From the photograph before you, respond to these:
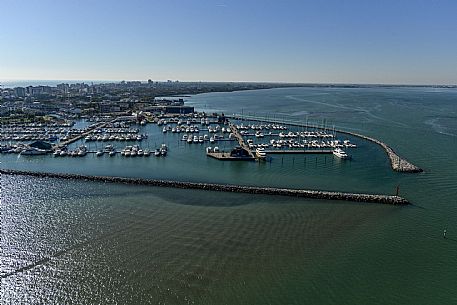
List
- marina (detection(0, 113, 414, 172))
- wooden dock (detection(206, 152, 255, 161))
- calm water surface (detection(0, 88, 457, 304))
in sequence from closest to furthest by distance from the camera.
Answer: calm water surface (detection(0, 88, 457, 304)) → wooden dock (detection(206, 152, 255, 161)) → marina (detection(0, 113, 414, 172))

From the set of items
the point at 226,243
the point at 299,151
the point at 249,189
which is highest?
the point at 299,151

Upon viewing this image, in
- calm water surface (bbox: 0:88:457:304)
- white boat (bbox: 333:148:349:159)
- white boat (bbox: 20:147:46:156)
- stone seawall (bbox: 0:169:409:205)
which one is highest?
white boat (bbox: 333:148:349:159)

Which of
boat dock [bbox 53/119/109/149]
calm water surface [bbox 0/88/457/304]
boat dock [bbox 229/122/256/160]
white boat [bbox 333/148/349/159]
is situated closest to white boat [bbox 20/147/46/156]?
boat dock [bbox 53/119/109/149]

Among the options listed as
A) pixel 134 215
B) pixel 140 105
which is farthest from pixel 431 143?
pixel 140 105

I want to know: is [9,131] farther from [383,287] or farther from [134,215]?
[383,287]

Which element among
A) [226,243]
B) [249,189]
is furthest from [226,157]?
[226,243]

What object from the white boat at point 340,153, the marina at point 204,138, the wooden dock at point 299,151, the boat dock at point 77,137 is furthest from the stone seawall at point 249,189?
the wooden dock at point 299,151

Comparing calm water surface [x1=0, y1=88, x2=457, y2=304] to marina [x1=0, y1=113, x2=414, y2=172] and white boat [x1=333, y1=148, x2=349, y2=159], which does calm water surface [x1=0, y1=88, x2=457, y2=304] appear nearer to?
white boat [x1=333, y1=148, x2=349, y2=159]

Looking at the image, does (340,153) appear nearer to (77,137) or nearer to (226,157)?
(226,157)
